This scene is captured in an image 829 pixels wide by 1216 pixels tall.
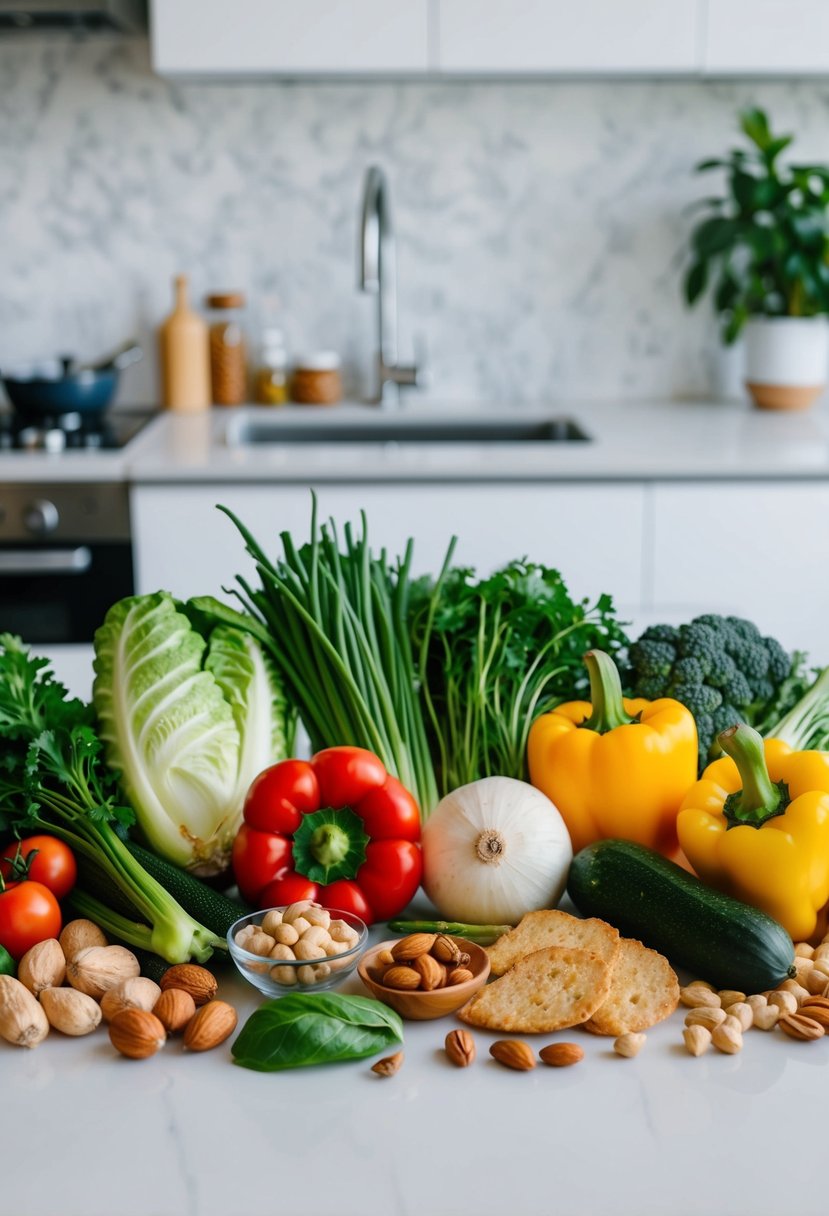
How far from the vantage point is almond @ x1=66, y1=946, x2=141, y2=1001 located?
993mm

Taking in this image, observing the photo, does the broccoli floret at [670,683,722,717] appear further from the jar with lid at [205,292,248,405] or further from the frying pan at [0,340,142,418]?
the jar with lid at [205,292,248,405]

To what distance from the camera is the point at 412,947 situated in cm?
100

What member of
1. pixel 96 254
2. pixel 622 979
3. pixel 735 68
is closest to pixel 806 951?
pixel 622 979

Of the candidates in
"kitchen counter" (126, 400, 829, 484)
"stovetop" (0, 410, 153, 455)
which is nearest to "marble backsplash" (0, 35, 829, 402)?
"stovetop" (0, 410, 153, 455)

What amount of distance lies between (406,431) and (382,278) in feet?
1.28

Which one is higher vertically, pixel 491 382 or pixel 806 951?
pixel 491 382

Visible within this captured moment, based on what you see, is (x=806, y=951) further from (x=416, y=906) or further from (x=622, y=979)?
(x=416, y=906)

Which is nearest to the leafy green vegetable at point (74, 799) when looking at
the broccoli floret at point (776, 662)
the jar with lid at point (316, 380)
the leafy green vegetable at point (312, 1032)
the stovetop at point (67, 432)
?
the leafy green vegetable at point (312, 1032)

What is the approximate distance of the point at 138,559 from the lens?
270 cm

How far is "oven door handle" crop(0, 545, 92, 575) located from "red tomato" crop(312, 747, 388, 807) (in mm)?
1692

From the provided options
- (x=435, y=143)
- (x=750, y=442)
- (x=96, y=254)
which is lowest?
(x=750, y=442)

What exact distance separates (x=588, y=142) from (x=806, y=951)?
2734 mm

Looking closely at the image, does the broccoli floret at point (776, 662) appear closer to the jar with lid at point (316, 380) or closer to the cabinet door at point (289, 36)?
the cabinet door at point (289, 36)

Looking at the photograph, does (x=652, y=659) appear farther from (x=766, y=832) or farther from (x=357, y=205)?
(x=357, y=205)
